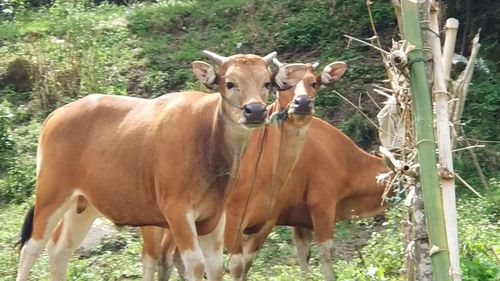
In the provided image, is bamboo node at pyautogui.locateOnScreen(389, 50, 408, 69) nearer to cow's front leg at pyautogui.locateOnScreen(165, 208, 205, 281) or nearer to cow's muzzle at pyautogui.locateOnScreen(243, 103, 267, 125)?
cow's muzzle at pyautogui.locateOnScreen(243, 103, 267, 125)

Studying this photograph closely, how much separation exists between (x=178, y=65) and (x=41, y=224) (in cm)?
683

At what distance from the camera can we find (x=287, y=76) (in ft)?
25.8

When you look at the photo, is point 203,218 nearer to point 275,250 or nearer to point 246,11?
point 275,250

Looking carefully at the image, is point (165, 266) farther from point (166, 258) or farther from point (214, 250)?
point (214, 250)

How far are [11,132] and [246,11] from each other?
15.0 ft

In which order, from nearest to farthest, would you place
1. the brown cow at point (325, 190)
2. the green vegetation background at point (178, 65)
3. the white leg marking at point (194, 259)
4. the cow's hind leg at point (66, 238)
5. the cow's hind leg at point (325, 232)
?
the white leg marking at point (194, 259) < the cow's hind leg at point (66, 238) < the cow's hind leg at point (325, 232) < the brown cow at point (325, 190) < the green vegetation background at point (178, 65)

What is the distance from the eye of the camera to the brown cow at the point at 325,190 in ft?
30.9

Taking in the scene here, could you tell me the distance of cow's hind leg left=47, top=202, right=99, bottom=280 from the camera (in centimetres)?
865

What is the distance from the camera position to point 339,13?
50.1ft

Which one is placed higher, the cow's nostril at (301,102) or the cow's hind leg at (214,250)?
the cow's nostril at (301,102)

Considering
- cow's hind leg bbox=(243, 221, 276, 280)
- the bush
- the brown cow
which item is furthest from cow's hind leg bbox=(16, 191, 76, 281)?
the bush

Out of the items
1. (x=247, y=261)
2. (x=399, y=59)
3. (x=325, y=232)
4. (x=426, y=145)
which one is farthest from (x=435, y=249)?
(x=325, y=232)

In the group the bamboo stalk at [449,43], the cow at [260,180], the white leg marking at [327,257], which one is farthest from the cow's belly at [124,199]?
the bamboo stalk at [449,43]

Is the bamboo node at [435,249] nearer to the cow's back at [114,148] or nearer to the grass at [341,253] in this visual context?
the grass at [341,253]
